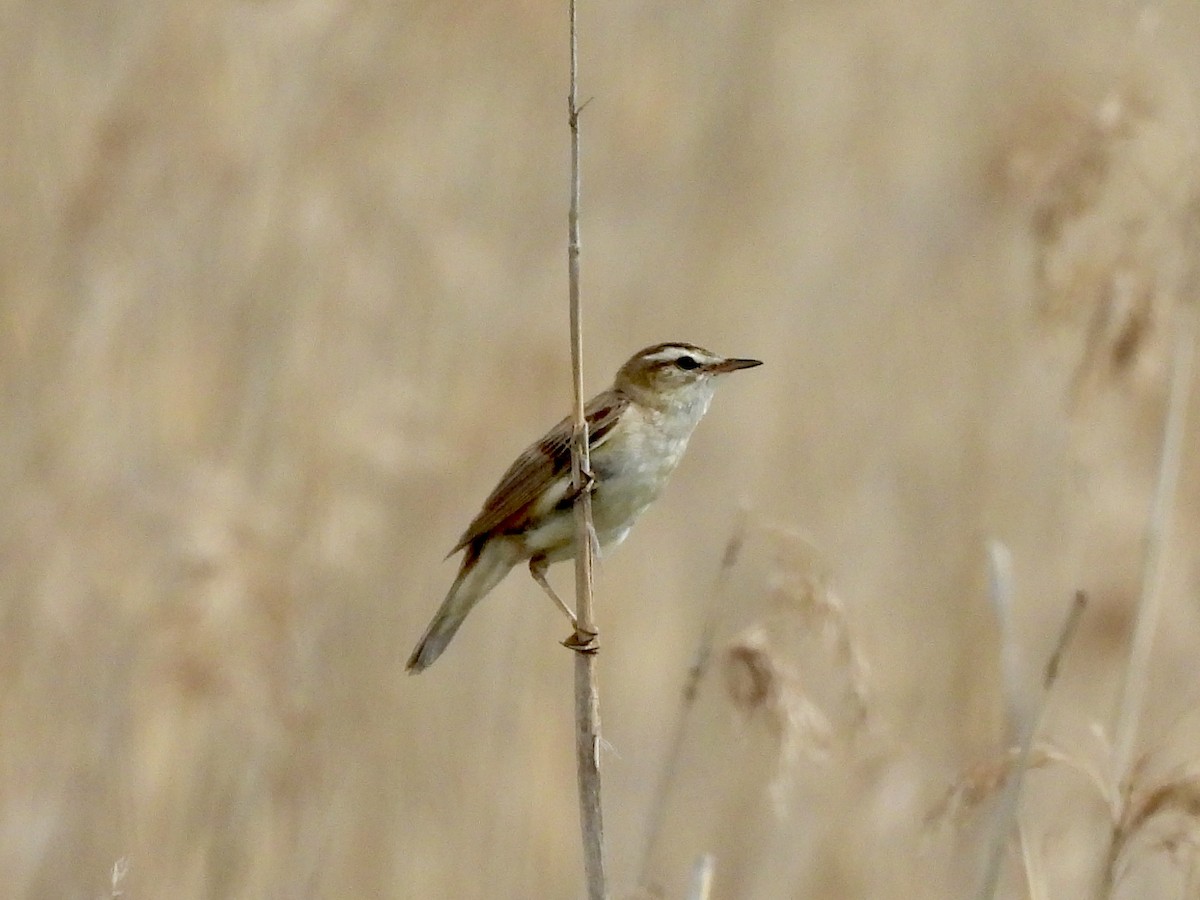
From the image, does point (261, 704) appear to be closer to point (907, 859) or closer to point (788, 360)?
point (907, 859)

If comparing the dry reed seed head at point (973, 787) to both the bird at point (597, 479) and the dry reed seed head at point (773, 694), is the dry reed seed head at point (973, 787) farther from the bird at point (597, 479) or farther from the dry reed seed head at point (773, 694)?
the bird at point (597, 479)

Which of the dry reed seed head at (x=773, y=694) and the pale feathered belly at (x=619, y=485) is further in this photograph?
the pale feathered belly at (x=619, y=485)

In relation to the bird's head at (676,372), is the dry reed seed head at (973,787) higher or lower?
lower

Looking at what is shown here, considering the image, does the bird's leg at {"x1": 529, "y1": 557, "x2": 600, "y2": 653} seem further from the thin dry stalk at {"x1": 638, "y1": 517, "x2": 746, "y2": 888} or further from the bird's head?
the bird's head

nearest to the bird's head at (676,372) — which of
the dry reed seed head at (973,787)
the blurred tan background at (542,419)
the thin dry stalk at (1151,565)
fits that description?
the blurred tan background at (542,419)

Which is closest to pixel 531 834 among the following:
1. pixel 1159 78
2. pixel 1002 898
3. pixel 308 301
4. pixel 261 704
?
pixel 261 704

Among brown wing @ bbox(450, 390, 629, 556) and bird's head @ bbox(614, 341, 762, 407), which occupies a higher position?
bird's head @ bbox(614, 341, 762, 407)

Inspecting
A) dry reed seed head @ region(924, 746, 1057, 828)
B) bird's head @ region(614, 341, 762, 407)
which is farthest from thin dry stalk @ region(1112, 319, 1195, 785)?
bird's head @ region(614, 341, 762, 407)
